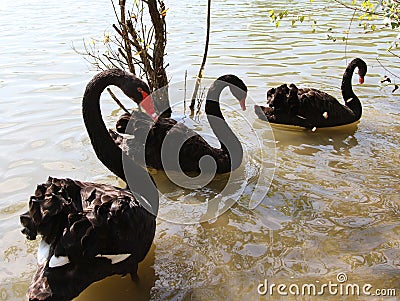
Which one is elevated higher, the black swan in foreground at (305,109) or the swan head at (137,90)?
the swan head at (137,90)

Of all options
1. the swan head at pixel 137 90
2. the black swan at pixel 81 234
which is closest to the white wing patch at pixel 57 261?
the black swan at pixel 81 234

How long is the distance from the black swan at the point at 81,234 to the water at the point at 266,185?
1.27 ft

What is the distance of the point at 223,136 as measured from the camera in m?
3.93

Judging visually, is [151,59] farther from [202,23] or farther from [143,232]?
[202,23]

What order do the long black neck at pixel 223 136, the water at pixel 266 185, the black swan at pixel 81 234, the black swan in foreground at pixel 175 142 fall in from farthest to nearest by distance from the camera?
the long black neck at pixel 223 136 < the black swan in foreground at pixel 175 142 < the water at pixel 266 185 < the black swan at pixel 81 234

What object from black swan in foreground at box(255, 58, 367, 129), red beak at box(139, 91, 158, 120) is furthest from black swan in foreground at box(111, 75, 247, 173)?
black swan in foreground at box(255, 58, 367, 129)

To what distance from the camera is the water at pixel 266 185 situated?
104 inches

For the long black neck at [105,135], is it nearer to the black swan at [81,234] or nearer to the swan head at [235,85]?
A: the black swan at [81,234]

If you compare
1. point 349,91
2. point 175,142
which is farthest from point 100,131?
point 349,91

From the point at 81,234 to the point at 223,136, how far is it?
201 cm

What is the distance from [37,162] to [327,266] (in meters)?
2.58

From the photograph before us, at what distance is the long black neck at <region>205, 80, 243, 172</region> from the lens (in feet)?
12.6

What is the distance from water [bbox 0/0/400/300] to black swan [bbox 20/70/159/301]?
0.39m

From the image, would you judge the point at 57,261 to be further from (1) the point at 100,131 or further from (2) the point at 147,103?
(2) the point at 147,103
